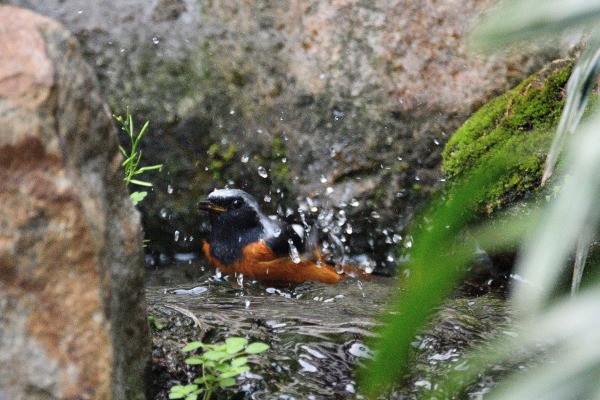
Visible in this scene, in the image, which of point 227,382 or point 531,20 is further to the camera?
point 227,382

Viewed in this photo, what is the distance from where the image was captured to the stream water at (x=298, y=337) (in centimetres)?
279

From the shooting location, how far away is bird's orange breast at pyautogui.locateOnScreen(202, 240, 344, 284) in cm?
558

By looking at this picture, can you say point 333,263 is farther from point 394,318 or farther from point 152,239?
point 394,318

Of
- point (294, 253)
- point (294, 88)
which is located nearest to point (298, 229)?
point (294, 253)

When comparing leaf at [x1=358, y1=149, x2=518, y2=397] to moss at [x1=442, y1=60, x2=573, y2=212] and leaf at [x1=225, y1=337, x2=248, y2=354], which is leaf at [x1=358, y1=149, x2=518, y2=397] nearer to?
leaf at [x1=225, y1=337, x2=248, y2=354]

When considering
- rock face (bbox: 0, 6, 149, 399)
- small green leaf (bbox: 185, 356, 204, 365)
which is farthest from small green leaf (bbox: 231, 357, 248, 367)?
rock face (bbox: 0, 6, 149, 399)

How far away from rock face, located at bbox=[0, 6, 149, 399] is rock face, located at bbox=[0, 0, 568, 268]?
134 inches

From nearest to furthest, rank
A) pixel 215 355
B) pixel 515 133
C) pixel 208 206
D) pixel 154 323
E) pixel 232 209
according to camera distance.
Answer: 1. pixel 215 355
2. pixel 154 323
3. pixel 515 133
4. pixel 208 206
5. pixel 232 209

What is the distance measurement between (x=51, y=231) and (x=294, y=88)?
12.0 feet

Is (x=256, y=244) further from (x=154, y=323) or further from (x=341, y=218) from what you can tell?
(x=154, y=323)

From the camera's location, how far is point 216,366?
8.74 feet

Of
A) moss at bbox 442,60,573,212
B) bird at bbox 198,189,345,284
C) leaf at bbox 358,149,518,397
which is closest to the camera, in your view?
leaf at bbox 358,149,518,397

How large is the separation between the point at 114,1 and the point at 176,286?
217cm

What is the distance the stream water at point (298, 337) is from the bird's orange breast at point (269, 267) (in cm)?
132
